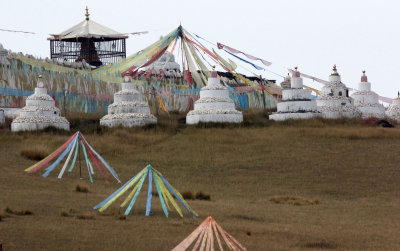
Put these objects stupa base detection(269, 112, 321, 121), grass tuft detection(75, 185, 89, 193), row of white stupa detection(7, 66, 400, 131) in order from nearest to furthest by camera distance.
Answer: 1. grass tuft detection(75, 185, 89, 193)
2. row of white stupa detection(7, 66, 400, 131)
3. stupa base detection(269, 112, 321, 121)

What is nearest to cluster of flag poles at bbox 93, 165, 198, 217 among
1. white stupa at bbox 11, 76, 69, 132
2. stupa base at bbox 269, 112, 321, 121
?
white stupa at bbox 11, 76, 69, 132

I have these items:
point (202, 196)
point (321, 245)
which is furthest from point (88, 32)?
point (321, 245)

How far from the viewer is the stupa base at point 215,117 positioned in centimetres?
4334

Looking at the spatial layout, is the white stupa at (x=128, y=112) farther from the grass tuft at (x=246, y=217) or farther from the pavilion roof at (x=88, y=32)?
the grass tuft at (x=246, y=217)

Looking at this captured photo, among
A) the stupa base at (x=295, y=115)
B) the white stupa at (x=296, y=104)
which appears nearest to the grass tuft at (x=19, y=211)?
the stupa base at (x=295, y=115)

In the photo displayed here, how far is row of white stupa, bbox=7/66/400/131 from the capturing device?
139 ft

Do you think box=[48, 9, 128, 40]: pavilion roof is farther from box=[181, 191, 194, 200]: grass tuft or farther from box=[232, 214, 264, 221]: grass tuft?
box=[232, 214, 264, 221]: grass tuft

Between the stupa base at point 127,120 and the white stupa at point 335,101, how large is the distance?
1086 cm

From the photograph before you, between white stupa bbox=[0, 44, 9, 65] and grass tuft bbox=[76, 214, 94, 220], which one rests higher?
white stupa bbox=[0, 44, 9, 65]

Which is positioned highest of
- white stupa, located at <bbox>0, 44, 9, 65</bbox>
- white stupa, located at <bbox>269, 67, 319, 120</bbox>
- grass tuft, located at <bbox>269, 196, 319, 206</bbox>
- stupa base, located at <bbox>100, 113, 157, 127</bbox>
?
white stupa, located at <bbox>0, 44, 9, 65</bbox>

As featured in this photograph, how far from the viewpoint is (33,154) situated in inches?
1315

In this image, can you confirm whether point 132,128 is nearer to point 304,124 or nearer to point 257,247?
point 304,124

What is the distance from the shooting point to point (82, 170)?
3153cm

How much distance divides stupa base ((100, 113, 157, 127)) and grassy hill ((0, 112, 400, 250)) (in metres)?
0.85
